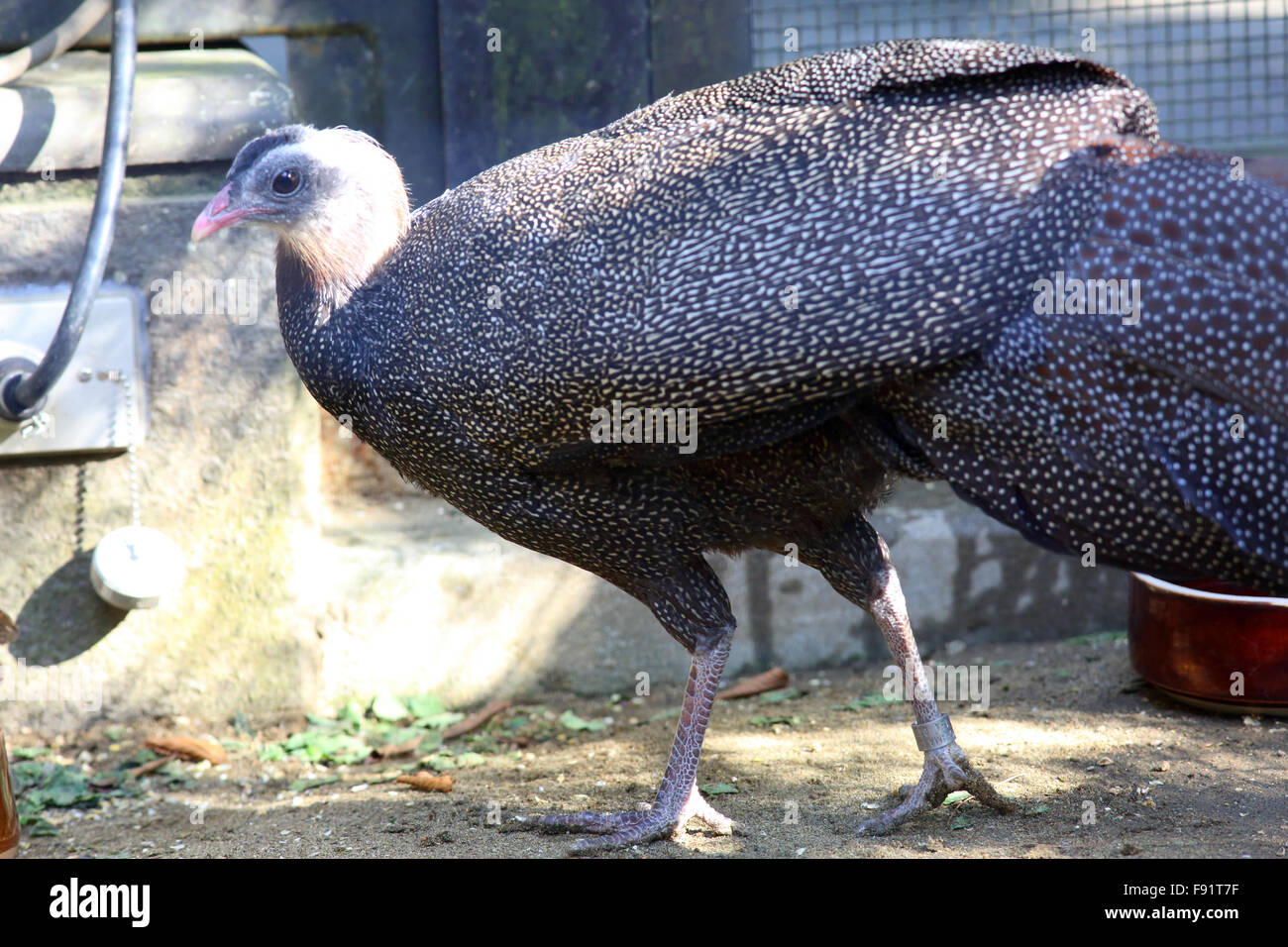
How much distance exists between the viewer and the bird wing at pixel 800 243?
2.51 m

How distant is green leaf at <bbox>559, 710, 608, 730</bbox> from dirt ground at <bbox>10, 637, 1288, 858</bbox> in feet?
0.10

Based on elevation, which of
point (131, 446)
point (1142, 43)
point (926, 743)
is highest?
point (1142, 43)

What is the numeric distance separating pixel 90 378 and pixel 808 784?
258 cm

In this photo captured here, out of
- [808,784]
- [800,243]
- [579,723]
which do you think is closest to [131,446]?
[579,723]

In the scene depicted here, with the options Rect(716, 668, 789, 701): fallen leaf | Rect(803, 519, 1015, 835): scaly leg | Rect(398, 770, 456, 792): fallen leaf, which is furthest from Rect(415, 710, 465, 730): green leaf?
Rect(803, 519, 1015, 835): scaly leg

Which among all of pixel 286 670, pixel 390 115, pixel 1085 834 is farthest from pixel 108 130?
pixel 1085 834

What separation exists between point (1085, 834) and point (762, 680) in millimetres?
1604

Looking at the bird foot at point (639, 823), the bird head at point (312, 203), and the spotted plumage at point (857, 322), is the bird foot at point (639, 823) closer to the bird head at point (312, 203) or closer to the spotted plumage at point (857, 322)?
the spotted plumage at point (857, 322)

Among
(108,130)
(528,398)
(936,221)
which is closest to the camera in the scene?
(936,221)

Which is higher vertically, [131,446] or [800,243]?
[800,243]

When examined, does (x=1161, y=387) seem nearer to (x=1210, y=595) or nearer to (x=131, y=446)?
(x=1210, y=595)

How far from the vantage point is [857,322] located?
2520mm

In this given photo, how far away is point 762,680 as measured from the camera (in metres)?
4.68

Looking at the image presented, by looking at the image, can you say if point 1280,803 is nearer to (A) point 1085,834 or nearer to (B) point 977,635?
(A) point 1085,834
